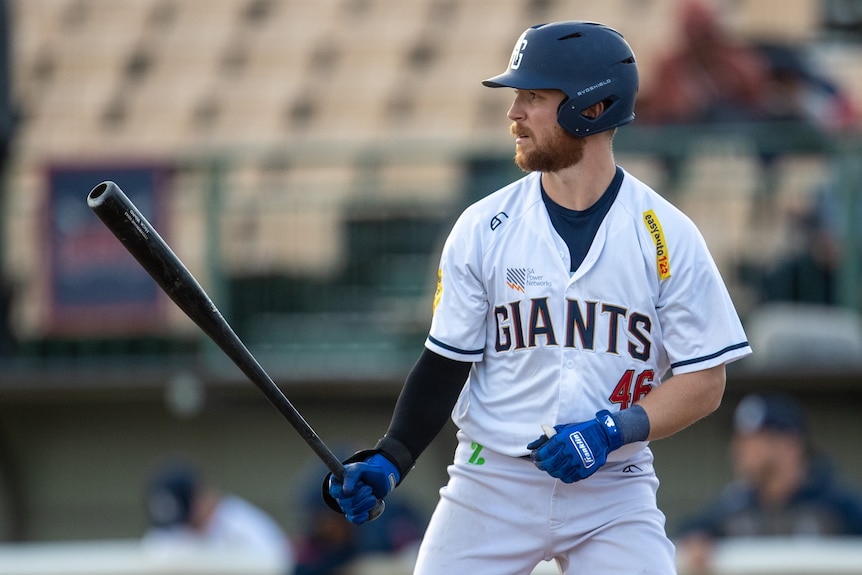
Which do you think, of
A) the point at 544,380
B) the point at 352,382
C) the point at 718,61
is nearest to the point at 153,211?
the point at 352,382

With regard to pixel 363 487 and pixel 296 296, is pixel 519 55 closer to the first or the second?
pixel 363 487

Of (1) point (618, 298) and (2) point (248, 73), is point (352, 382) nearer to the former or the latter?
(1) point (618, 298)

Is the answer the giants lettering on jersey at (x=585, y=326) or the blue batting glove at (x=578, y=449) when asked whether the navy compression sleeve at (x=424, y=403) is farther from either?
the blue batting glove at (x=578, y=449)

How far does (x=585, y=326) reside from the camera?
13.1 ft

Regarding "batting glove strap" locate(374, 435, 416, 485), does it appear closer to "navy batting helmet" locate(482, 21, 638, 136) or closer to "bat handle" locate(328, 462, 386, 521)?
"bat handle" locate(328, 462, 386, 521)

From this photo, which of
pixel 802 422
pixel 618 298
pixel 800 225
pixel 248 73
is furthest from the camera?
pixel 248 73

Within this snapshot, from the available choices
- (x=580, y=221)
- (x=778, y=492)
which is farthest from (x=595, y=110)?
(x=778, y=492)

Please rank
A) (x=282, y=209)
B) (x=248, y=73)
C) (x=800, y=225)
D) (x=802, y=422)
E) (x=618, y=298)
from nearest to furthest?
1. (x=618, y=298)
2. (x=802, y=422)
3. (x=800, y=225)
4. (x=282, y=209)
5. (x=248, y=73)

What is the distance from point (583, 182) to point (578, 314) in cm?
37

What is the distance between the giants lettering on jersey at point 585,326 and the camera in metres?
3.99

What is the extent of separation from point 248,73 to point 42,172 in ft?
17.8

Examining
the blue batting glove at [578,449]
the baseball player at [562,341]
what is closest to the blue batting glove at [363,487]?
the baseball player at [562,341]

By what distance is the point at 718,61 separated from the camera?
9344 millimetres

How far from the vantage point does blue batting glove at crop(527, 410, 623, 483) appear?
3779 mm
